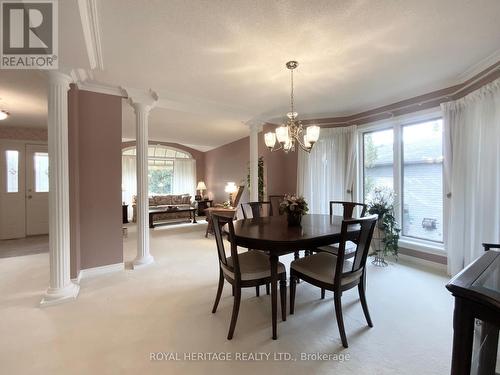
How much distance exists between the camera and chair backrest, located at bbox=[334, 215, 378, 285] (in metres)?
1.72

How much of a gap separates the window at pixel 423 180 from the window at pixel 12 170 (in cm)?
782

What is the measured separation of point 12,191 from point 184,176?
4882 mm

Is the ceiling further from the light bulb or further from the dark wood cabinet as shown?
the dark wood cabinet

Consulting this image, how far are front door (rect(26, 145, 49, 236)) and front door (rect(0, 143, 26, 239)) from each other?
81 mm

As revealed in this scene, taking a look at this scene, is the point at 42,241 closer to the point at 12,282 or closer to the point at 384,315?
the point at 12,282

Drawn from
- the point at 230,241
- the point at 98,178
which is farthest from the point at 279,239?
the point at 98,178

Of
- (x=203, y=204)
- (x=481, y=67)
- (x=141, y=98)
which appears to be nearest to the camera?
(x=481, y=67)

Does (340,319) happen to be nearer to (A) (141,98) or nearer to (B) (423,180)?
(B) (423,180)

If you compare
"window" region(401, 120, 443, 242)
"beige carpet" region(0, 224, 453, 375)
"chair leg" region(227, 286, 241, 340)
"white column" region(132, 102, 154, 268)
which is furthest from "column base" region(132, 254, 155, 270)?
"window" region(401, 120, 443, 242)

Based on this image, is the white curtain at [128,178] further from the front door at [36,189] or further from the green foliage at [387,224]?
the green foliage at [387,224]

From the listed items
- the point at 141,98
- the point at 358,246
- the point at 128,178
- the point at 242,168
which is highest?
the point at 141,98

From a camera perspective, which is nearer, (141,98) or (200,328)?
(200,328)

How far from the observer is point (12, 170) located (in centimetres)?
501

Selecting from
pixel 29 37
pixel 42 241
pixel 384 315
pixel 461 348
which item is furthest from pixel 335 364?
pixel 42 241
